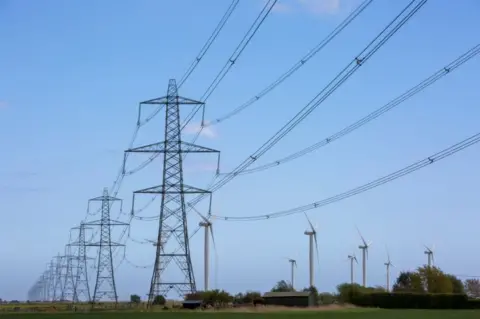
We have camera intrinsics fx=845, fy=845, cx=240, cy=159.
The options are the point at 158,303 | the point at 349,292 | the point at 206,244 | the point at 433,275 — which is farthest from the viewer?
the point at 433,275

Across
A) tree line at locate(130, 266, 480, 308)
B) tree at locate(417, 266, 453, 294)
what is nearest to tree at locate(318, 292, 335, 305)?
tree line at locate(130, 266, 480, 308)

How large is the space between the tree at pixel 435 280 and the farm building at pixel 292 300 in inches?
1894

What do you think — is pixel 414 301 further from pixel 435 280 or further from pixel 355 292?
pixel 435 280

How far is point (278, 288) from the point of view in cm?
19662

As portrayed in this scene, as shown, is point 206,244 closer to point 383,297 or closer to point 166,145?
point 383,297

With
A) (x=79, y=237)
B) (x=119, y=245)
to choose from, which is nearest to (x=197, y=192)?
(x=119, y=245)

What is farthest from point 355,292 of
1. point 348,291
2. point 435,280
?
point 435,280

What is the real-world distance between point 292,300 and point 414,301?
18285 mm

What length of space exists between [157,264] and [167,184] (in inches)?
290

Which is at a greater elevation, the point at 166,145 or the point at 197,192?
the point at 166,145

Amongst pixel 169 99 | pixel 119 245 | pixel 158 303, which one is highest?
pixel 169 99

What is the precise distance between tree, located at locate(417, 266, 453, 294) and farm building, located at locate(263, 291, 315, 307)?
158 ft

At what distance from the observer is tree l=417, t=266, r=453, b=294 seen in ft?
553

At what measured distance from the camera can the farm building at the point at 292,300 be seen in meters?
124
